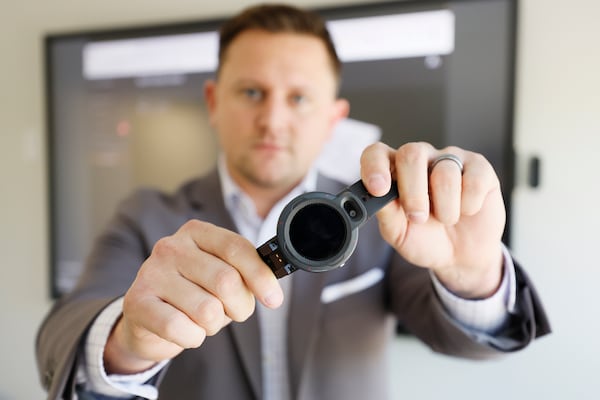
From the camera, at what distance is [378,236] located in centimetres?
66

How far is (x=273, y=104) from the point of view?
610 millimetres

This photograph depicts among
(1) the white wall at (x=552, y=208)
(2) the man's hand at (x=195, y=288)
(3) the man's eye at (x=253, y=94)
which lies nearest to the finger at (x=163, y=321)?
(2) the man's hand at (x=195, y=288)

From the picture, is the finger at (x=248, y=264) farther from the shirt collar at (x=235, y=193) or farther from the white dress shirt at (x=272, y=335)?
the shirt collar at (x=235, y=193)

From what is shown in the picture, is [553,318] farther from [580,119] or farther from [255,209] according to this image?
[255,209]

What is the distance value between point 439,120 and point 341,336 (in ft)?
1.41

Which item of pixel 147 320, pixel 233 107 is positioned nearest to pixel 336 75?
pixel 233 107

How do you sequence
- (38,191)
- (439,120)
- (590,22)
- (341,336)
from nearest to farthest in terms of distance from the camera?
(341,336)
(590,22)
(439,120)
(38,191)

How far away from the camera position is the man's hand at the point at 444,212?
0.32 m

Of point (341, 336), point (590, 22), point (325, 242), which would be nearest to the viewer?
point (325, 242)

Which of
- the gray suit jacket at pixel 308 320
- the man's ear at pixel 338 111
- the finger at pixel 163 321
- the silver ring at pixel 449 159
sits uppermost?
the man's ear at pixel 338 111

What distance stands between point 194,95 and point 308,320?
0.57 metres

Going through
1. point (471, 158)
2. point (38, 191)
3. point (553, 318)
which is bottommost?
point (553, 318)

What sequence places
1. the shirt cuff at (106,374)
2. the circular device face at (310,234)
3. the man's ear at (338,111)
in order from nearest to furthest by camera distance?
1. the circular device face at (310,234)
2. the shirt cuff at (106,374)
3. the man's ear at (338,111)

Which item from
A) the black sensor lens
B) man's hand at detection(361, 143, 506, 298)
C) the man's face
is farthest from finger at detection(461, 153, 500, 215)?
the man's face
